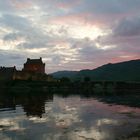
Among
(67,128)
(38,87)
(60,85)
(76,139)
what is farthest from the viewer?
(60,85)

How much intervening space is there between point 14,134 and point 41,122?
996 centimetres

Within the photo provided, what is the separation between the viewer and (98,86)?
605 feet

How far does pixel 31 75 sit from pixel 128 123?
461 ft

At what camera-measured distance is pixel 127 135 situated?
3403 centimetres

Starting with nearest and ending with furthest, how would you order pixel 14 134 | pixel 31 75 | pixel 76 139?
pixel 76 139 < pixel 14 134 < pixel 31 75

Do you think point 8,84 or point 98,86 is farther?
point 98,86

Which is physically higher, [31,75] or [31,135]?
[31,75]

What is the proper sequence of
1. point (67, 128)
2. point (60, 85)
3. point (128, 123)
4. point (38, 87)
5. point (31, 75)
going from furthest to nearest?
point (31, 75) → point (60, 85) → point (38, 87) → point (128, 123) → point (67, 128)

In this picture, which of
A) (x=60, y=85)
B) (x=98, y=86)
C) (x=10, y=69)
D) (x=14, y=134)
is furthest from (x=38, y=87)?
(x=14, y=134)

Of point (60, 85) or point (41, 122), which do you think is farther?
point (60, 85)

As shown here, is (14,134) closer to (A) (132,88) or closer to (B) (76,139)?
(B) (76,139)

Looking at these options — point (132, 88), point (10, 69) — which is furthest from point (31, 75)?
point (132, 88)

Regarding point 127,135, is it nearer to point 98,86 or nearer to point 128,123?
point 128,123

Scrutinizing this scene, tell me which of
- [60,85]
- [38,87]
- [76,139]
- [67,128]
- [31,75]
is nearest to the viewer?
[76,139]
